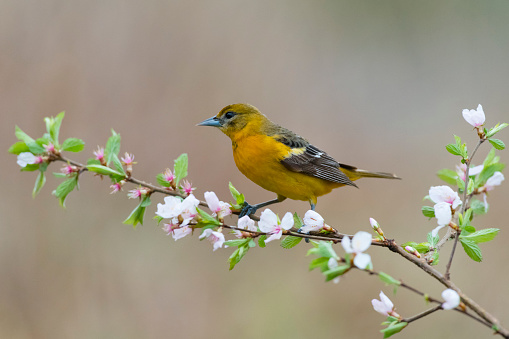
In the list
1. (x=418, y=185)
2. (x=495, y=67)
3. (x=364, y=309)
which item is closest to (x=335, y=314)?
(x=364, y=309)

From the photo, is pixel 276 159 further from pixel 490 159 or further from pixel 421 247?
pixel 421 247

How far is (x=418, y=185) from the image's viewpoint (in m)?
6.34

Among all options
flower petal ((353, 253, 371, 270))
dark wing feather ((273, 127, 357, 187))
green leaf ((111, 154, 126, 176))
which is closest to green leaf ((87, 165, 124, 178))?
green leaf ((111, 154, 126, 176))

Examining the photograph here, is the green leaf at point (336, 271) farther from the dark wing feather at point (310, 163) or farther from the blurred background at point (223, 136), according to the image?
the blurred background at point (223, 136)

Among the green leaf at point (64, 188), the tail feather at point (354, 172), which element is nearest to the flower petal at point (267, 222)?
the green leaf at point (64, 188)

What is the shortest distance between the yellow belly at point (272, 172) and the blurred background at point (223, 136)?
6.59 ft

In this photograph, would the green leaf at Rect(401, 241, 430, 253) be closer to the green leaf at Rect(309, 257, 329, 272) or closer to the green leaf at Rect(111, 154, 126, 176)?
the green leaf at Rect(309, 257, 329, 272)

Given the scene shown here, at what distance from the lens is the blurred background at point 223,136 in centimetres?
489

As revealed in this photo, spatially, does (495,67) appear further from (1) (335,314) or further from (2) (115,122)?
(2) (115,122)

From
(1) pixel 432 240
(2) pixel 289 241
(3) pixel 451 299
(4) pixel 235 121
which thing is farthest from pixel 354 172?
(3) pixel 451 299

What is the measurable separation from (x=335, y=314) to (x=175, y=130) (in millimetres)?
2675

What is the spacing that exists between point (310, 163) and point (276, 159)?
239 mm

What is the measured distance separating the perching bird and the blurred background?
6.47ft

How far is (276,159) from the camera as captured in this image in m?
3.27
